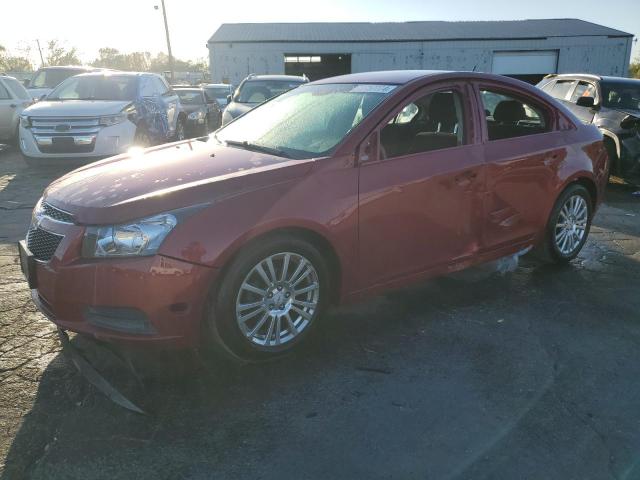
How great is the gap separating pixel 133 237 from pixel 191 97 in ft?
40.8

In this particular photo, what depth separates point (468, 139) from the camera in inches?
152

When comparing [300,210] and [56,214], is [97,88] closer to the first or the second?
[56,214]

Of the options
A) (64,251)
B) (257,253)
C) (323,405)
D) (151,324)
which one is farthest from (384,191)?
Result: (64,251)

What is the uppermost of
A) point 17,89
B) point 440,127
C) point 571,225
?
point 17,89

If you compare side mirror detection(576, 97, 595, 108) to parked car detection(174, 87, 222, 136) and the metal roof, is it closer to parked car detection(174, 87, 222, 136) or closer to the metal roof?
parked car detection(174, 87, 222, 136)

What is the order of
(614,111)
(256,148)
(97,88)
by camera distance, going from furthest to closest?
(97,88) < (614,111) < (256,148)

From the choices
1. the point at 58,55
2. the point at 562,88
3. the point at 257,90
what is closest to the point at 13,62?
the point at 58,55

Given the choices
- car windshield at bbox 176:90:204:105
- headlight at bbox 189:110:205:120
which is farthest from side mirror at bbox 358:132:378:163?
car windshield at bbox 176:90:204:105

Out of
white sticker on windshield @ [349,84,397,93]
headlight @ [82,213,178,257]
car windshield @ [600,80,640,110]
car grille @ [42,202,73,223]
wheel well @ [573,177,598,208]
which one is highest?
white sticker on windshield @ [349,84,397,93]

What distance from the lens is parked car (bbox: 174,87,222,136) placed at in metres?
13.2

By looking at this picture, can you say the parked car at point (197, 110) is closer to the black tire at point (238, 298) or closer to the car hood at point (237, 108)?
the car hood at point (237, 108)

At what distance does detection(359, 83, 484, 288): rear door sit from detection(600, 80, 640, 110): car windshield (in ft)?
19.9

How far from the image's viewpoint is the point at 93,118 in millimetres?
8609

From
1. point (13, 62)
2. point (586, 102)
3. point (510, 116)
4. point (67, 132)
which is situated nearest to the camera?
point (510, 116)
